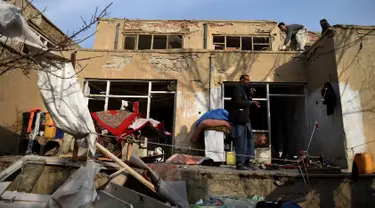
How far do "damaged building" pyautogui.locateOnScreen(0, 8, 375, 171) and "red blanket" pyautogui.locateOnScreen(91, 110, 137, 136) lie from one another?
3.89 ft

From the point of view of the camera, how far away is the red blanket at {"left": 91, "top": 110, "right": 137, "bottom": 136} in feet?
22.5

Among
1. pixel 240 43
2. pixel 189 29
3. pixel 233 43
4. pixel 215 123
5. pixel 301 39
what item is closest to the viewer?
pixel 215 123

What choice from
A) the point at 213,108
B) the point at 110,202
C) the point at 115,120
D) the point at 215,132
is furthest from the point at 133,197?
the point at 213,108

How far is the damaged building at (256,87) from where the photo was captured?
623 cm

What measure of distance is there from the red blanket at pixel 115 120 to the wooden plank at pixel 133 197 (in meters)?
2.90

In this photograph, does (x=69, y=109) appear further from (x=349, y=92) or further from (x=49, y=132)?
(x=349, y=92)

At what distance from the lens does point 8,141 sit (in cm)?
738

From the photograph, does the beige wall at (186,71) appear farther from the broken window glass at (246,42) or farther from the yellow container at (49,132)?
the broken window glass at (246,42)

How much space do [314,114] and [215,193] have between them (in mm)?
4598

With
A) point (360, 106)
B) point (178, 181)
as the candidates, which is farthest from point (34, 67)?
point (360, 106)

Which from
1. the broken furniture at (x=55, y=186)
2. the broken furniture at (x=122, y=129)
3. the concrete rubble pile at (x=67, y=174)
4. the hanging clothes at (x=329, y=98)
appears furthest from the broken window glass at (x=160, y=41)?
the concrete rubble pile at (x=67, y=174)

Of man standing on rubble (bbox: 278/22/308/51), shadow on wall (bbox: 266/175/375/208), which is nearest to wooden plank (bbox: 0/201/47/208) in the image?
shadow on wall (bbox: 266/175/375/208)

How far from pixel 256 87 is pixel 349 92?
2.99 metres

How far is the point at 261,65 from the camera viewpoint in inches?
336
